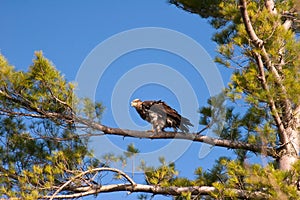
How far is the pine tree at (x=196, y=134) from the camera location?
219 inches

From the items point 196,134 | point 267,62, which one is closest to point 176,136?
point 196,134

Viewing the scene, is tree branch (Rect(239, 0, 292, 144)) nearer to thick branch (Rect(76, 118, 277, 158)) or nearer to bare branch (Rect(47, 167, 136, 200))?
thick branch (Rect(76, 118, 277, 158))

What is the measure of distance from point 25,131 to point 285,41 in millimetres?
2995

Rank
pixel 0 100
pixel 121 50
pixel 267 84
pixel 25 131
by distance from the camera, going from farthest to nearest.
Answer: pixel 121 50 → pixel 25 131 → pixel 0 100 → pixel 267 84

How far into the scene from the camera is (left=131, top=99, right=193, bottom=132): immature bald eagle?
22.0 feet

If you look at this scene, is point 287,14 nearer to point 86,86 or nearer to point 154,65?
point 154,65

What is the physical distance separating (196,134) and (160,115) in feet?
2.38

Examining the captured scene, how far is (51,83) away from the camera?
5.93 meters

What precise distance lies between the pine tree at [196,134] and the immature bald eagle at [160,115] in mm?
266

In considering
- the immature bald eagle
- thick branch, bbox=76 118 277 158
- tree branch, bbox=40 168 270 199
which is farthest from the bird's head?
tree branch, bbox=40 168 270 199

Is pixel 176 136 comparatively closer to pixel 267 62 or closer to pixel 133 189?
pixel 133 189

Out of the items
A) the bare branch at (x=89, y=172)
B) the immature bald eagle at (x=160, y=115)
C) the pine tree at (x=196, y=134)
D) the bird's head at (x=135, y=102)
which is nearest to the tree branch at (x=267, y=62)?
the pine tree at (x=196, y=134)

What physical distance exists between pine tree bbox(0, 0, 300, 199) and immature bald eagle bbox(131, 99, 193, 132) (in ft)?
0.87

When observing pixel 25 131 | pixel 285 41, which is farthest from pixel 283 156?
pixel 25 131
